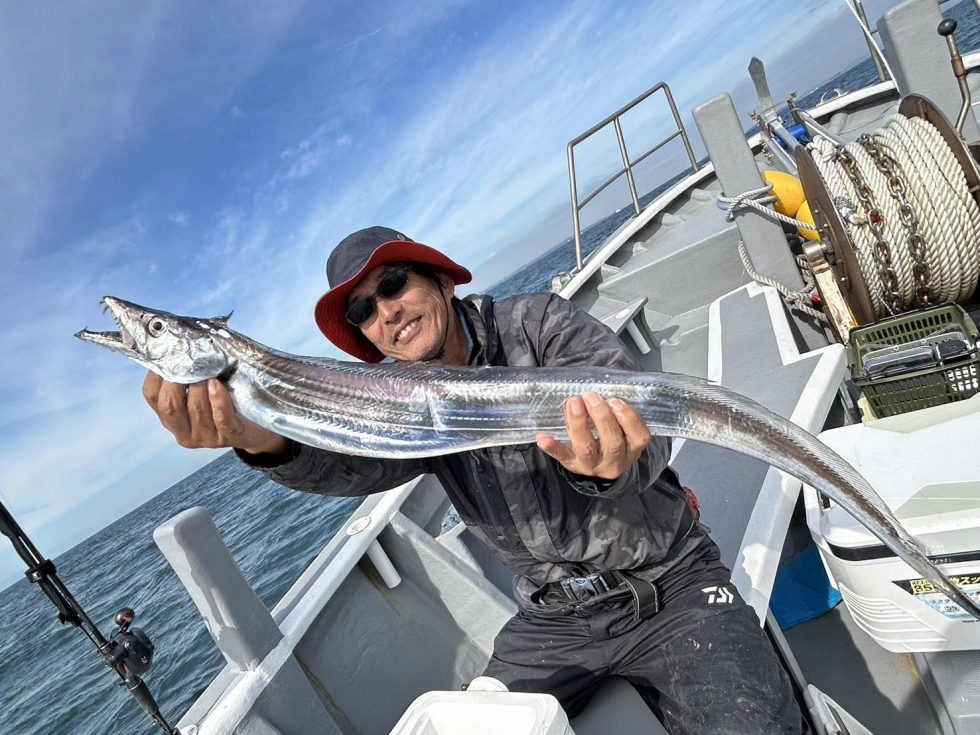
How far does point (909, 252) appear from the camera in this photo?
435 cm

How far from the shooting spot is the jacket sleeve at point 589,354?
235cm

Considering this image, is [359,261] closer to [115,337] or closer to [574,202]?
[115,337]

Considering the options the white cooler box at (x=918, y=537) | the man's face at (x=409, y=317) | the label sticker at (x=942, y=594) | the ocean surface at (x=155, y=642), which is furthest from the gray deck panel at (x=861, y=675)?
the ocean surface at (x=155, y=642)

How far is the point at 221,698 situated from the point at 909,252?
17.1ft

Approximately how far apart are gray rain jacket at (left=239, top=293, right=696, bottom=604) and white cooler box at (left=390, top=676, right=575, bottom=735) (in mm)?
861

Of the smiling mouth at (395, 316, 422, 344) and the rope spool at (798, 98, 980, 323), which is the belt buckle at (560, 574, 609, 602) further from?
the rope spool at (798, 98, 980, 323)

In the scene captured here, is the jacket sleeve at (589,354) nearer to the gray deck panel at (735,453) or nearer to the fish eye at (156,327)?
the gray deck panel at (735,453)

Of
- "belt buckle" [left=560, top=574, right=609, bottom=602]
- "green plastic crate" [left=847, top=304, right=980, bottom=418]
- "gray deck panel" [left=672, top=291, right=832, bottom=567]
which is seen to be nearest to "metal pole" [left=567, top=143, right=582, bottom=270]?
"gray deck panel" [left=672, top=291, right=832, bottom=567]

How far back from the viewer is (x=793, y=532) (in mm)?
3848

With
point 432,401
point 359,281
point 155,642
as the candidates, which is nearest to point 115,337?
point 359,281

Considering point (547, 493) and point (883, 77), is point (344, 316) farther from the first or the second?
point (883, 77)

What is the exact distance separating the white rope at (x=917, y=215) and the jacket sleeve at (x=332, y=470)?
3756 mm

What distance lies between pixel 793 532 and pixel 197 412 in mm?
3582

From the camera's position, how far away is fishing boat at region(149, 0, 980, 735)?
243cm
